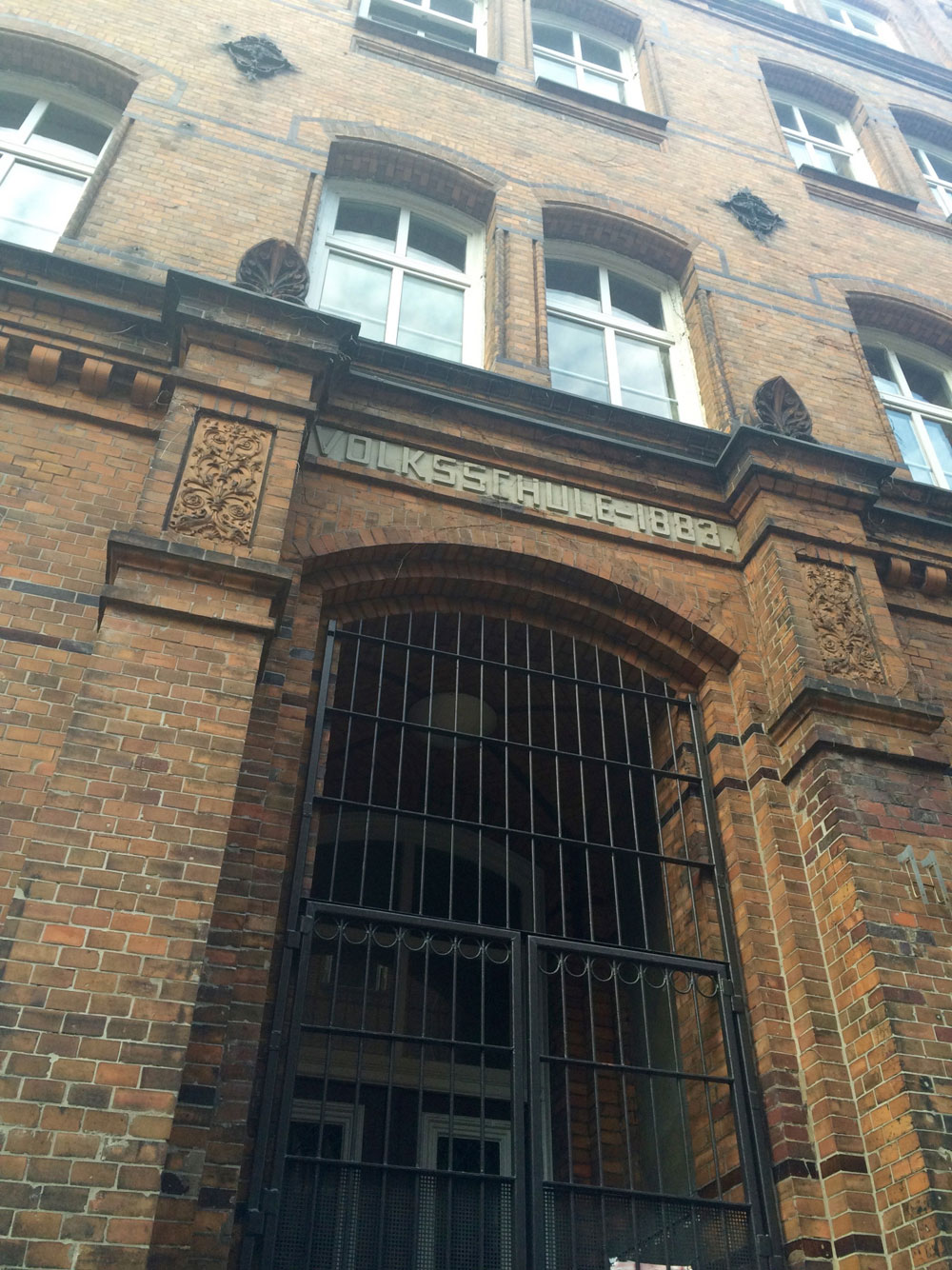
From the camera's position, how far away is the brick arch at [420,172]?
9.50m

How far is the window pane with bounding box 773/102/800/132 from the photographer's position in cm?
1345

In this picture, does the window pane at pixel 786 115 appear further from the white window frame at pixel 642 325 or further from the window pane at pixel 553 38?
the white window frame at pixel 642 325

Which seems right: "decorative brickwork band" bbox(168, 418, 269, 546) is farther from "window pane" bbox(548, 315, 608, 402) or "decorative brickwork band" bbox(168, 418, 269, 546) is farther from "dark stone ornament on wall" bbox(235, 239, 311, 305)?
"window pane" bbox(548, 315, 608, 402)

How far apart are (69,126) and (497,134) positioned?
156 inches

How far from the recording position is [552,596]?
6898 millimetres

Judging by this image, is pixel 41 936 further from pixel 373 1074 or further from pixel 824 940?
pixel 373 1074

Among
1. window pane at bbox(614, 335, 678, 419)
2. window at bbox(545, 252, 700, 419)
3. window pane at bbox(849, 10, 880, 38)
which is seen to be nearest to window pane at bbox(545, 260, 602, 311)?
window at bbox(545, 252, 700, 419)

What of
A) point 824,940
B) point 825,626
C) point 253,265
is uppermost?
point 253,265

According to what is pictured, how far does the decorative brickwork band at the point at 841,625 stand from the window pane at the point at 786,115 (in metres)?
8.92

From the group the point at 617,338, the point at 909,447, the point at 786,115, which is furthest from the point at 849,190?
the point at 617,338

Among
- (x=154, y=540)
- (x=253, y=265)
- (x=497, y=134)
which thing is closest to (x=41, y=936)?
(x=154, y=540)

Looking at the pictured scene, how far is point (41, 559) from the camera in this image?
5.53 metres

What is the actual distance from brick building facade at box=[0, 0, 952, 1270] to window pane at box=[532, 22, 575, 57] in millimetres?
844

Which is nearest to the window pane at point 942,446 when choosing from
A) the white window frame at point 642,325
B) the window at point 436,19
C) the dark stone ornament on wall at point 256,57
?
the white window frame at point 642,325
